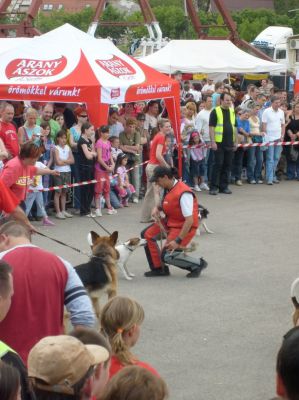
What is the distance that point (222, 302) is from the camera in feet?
32.7

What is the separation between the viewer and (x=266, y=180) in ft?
63.7

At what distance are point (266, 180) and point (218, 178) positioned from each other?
1.91m

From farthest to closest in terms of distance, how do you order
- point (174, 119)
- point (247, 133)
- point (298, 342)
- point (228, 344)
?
point (247, 133) → point (174, 119) → point (228, 344) → point (298, 342)

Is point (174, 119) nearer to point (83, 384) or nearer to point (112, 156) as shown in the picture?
point (112, 156)

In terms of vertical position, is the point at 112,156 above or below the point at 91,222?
above

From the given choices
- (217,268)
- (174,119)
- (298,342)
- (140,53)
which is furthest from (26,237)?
(140,53)

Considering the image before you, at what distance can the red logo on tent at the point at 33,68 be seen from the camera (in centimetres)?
1520

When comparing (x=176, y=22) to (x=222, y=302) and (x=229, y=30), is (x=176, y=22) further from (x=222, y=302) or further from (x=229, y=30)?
(x=222, y=302)

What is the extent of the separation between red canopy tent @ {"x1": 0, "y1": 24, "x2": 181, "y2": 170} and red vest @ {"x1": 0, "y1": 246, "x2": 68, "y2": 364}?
9698 millimetres

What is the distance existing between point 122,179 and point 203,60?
1267 centimetres

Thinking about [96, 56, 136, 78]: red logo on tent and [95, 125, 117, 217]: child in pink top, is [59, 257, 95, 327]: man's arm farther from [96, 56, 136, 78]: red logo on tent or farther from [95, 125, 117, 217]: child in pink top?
[96, 56, 136, 78]: red logo on tent

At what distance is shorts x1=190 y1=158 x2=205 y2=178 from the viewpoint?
17828mm

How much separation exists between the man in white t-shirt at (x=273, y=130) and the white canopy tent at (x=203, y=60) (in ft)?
27.6

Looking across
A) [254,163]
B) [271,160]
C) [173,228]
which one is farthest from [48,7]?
[173,228]
